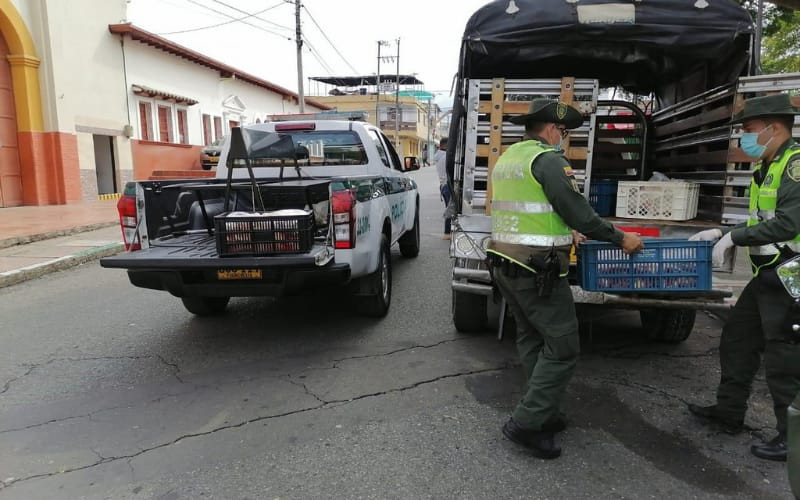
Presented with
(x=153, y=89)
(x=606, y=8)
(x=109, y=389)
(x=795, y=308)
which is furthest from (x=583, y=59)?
(x=153, y=89)

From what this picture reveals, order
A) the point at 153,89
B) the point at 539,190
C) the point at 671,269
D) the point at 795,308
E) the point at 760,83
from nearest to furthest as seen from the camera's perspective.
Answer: the point at 795,308
the point at 539,190
the point at 671,269
the point at 760,83
the point at 153,89

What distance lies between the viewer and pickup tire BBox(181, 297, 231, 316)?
17.5ft

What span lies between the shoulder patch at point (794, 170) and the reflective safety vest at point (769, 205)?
0.02 m

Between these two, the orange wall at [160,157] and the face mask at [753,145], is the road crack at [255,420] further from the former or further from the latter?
the orange wall at [160,157]

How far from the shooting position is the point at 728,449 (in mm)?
2967

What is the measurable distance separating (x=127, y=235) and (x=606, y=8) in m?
4.26

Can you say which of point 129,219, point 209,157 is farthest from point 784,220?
point 209,157

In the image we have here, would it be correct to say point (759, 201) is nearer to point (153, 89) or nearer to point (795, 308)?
point (795, 308)

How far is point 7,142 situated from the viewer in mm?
13344

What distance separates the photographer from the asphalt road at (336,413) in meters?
2.72

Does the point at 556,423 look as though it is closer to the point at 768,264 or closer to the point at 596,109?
the point at 768,264

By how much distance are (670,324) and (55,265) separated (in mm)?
7915

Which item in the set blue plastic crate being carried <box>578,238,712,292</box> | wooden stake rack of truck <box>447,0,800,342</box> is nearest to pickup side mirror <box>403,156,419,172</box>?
wooden stake rack of truck <box>447,0,800,342</box>

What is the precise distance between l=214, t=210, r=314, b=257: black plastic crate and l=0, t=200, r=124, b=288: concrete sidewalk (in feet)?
15.4
